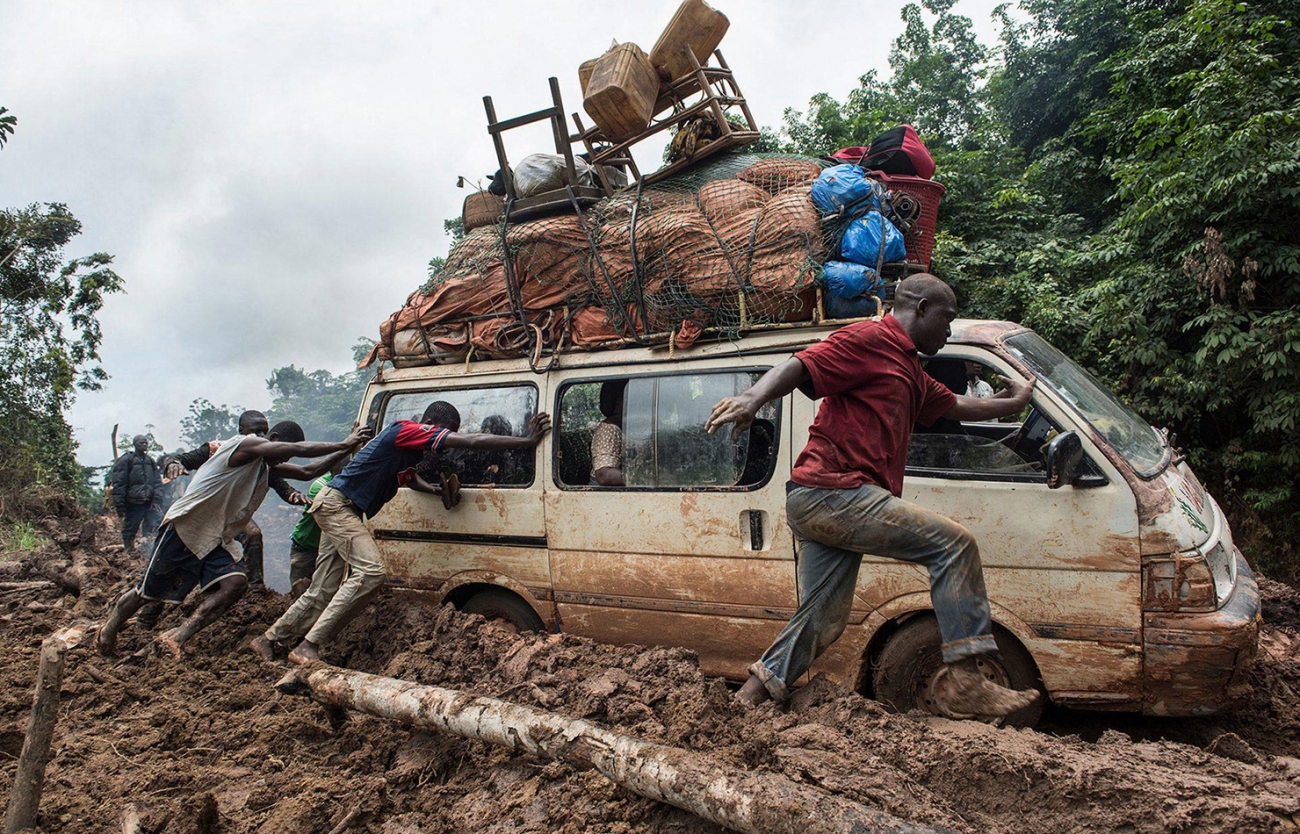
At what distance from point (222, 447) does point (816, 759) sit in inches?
175

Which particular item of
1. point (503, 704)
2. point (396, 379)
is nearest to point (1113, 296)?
point (396, 379)

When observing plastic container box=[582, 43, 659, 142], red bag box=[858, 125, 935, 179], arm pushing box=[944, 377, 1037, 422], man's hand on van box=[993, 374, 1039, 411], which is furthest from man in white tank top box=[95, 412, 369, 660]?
man's hand on van box=[993, 374, 1039, 411]

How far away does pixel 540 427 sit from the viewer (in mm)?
4332

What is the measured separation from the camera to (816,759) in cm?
248

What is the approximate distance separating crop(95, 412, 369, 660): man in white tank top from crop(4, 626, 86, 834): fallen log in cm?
203

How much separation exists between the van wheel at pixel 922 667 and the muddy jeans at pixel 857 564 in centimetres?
56

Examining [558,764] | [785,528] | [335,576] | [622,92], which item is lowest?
[558,764]

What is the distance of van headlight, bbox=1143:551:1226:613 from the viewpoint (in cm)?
295

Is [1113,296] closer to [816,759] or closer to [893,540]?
[893,540]

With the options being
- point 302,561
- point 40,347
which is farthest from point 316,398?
point 302,561

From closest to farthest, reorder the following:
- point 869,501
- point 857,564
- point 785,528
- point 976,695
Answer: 1. point 976,695
2. point 869,501
3. point 857,564
4. point 785,528

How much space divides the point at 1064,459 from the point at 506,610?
3158 mm

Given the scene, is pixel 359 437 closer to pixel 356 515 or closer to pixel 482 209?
pixel 356 515

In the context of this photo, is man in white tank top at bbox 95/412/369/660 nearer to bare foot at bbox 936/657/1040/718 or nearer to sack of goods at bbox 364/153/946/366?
sack of goods at bbox 364/153/946/366
